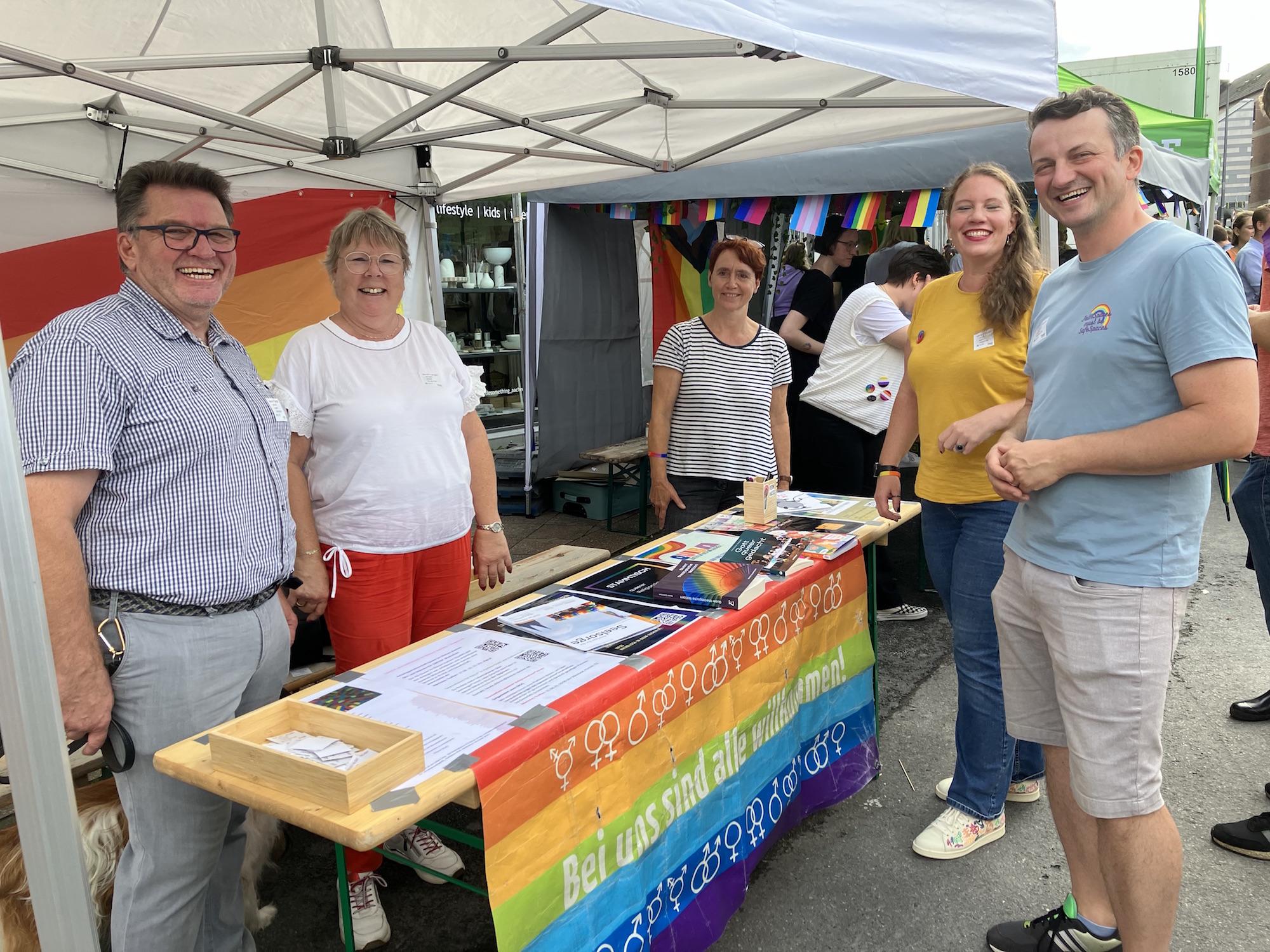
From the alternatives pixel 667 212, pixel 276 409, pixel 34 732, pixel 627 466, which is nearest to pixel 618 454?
pixel 627 466

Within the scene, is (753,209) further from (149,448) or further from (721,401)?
(149,448)

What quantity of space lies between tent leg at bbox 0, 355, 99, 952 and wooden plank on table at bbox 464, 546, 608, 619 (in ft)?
6.91

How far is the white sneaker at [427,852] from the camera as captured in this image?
8.05 ft

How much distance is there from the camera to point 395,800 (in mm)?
1323

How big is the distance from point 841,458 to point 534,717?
3.17 meters

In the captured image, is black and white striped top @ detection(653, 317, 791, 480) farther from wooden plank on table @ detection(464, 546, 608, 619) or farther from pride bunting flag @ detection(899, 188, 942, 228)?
pride bunting flag @ detection(899, 188, 942, 228)

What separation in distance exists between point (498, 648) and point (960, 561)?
1302 millimetres

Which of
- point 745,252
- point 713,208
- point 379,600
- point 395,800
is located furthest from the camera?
point 713,208

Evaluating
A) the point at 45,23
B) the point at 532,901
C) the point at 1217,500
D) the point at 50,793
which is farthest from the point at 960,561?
the point at 1217,500

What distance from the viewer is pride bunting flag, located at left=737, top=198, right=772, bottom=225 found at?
539 centimetres

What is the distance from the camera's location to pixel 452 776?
1376 mm

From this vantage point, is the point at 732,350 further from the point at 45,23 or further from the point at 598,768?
the point at 45,23

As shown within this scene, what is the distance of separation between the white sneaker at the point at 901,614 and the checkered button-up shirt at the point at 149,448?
11.2 feet

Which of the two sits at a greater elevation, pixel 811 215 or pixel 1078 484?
pixel 811 215
